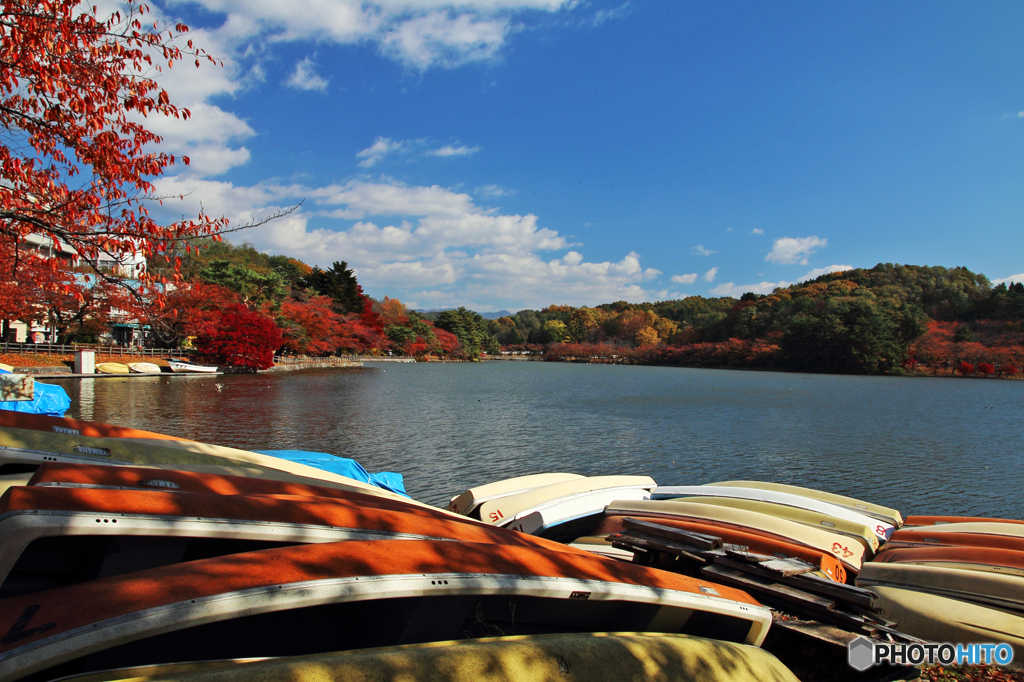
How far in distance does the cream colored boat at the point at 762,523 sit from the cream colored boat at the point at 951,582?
461mm

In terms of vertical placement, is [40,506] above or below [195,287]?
below

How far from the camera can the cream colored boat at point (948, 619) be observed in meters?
3.83

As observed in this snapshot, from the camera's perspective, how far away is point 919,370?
66.8m

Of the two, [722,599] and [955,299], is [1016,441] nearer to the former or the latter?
[722,599]

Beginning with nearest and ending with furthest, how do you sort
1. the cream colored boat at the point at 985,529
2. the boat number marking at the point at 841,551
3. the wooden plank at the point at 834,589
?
the wooden plank at the point at 834,589, the boat number marking at the point at 841,551, the cream colored boat at the point at 985,529

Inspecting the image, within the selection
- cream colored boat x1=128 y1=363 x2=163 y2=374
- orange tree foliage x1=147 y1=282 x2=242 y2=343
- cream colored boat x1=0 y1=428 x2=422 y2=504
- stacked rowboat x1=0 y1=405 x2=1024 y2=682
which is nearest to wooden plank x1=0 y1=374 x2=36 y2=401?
cream colored boat x1=0 y1=428 x2=422 y2=504

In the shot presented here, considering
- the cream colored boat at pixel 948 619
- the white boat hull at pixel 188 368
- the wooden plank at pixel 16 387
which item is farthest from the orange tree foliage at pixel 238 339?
the cream colored boat at pixel 948 619

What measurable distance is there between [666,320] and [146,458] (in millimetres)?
120922

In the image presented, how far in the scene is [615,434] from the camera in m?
18.6

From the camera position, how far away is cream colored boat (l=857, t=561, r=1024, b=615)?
4289 mm

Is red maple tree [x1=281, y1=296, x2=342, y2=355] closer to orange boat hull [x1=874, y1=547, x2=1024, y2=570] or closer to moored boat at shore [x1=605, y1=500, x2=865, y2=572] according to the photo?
moored boat at shore [x1=605, y1=500, x2=865, y2=572]

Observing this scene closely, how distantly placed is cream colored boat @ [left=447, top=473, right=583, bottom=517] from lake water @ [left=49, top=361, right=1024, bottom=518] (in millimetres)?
2452

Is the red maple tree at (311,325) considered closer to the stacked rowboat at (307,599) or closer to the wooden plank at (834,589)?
the stacked rowboat at (307,599)

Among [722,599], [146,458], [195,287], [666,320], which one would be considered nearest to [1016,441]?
[722,599]
